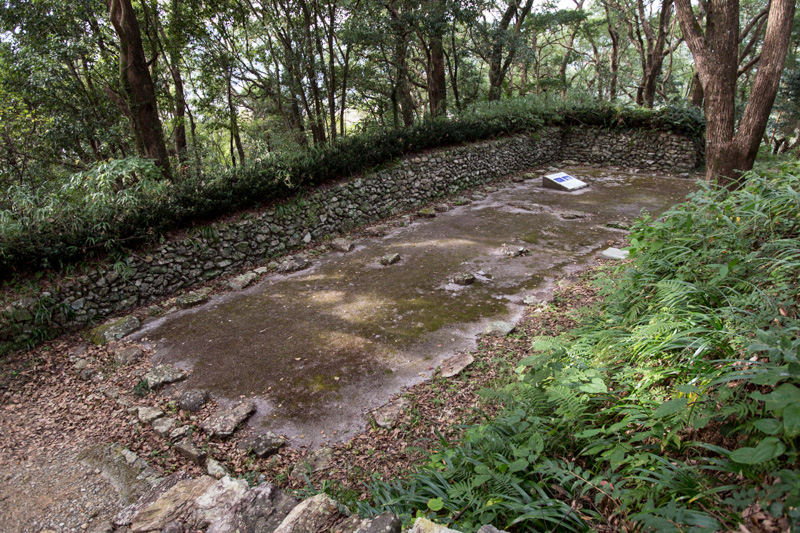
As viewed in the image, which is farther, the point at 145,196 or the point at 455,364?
the point at 145,196

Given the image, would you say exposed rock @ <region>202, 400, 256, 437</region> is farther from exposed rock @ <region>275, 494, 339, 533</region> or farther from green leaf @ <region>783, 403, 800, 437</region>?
green leaf @ <region>783, 403, 800, 437</region>

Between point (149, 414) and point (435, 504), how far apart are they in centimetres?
265

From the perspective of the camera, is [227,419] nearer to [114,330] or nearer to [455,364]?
[455,364]

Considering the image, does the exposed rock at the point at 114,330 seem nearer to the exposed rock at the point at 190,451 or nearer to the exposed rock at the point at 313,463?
the exposed rock at the point at 190,451

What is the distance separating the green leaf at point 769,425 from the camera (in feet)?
4.09

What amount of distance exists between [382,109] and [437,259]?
9.15 m

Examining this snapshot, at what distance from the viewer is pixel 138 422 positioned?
125 inches

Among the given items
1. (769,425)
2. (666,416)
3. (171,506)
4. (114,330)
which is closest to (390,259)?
(114,330)

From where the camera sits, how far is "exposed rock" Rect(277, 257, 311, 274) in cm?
585

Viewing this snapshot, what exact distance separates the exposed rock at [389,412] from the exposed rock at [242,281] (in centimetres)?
325

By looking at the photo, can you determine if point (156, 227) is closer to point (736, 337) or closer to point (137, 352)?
point (137, 352)

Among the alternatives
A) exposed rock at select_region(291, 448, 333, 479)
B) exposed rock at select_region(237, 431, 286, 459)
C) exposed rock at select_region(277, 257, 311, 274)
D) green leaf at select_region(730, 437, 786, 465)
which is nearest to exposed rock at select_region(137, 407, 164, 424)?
exposed rock at select_region(237, 431, 286, 459)

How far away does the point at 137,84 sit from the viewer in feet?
19.9

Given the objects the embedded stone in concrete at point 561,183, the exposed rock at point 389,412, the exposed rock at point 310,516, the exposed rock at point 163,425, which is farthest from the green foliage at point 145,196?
the exposed rock at point 310,516
